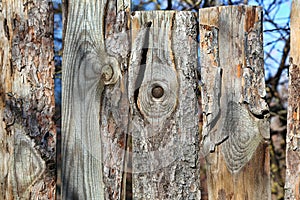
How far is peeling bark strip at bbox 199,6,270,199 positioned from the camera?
5.68 ft

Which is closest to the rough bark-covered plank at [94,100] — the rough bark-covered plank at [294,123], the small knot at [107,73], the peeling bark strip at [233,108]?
the small knot at [107,73]

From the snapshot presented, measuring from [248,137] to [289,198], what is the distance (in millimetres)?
323

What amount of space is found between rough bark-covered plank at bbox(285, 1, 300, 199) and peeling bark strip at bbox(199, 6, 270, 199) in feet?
0.56

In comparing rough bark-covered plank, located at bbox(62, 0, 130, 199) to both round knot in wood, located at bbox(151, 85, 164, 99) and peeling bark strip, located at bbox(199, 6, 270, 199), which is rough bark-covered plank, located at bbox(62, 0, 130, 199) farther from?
peeling bark strip, located at bbox(199, 6, 270, 199)

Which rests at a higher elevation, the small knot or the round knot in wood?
the small knot

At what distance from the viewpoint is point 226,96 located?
68.6 inches

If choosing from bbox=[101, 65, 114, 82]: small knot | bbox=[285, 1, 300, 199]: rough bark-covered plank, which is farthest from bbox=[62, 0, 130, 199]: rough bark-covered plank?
bbox=[285, 1, 300, 199]: rough bark-covered plank

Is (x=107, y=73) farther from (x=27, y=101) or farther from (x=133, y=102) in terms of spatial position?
(x=27, y=101)

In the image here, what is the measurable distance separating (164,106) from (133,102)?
0.36 feet

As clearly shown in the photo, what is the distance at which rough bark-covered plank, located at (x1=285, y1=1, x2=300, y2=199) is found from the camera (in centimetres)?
187

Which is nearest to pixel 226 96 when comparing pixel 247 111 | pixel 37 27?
pixel 247 111

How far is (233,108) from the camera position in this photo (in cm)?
174

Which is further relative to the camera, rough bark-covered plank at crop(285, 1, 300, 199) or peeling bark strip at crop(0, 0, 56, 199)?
rough bark-covered plank at crop(285, 1, 300, 199)

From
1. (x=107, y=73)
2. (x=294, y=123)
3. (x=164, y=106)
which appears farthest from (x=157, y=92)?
(x=294, y=123)
